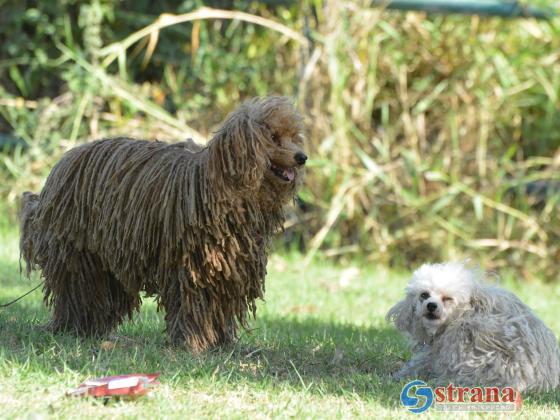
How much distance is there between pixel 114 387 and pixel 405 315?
1.68 meters

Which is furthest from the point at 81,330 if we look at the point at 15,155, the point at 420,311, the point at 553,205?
the point at 553,205

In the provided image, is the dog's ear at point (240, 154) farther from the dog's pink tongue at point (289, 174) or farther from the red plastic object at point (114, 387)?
the red plastic object at point (114, 387)

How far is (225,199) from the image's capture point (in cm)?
447

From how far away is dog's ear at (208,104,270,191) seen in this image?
4422 mm

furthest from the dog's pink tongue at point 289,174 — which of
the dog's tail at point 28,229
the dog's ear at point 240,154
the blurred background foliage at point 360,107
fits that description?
the blurred background foliage at point 360,107

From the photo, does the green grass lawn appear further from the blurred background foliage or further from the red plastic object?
the blurred background foliage

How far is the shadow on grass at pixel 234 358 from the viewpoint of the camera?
4258 mm

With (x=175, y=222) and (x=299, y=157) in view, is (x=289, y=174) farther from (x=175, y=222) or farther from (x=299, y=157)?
(x=175, y=222)

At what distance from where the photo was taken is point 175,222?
4555 millimetres

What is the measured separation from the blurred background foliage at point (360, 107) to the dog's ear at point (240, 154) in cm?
415

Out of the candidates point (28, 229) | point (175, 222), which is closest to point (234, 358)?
point (175, 222)

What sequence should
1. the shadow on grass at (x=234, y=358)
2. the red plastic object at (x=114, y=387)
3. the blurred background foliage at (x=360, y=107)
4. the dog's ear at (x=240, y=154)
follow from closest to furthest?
the red plastic object at (x=114, y=387) → the shadow on grass at (x=234, y=358) → the dog's ear at (x=240, y=154) → the blurred background foliage at (x=360, y=107)

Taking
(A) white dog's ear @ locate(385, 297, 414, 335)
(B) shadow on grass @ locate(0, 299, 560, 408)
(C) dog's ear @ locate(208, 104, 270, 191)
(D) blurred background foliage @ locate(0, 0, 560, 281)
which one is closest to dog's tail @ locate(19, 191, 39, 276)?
(B) shadow on grass @ locate(0, 299, 560, 408)

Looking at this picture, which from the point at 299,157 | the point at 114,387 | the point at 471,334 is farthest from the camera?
the point at 471,334
